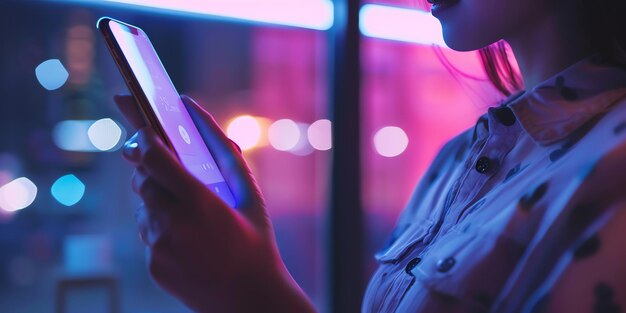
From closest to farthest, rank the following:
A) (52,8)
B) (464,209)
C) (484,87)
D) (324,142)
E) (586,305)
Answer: (586,305)
(464,209)
(484,87)
(52,8)
(324,142)

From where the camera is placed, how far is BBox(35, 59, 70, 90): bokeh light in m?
1.87

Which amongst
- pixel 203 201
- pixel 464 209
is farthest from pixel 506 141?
pixel 203 201

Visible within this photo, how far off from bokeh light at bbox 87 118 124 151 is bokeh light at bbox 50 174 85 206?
16 centimetres

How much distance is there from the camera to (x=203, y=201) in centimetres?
43

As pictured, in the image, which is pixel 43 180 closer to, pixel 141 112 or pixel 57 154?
pixel 57 154

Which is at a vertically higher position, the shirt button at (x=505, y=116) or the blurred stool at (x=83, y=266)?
the shirt button at (x=505, y=116)

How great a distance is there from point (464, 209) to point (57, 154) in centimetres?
174

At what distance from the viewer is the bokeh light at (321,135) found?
2.16 meters

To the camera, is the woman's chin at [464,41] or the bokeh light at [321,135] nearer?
the woman's chin at [464,41]

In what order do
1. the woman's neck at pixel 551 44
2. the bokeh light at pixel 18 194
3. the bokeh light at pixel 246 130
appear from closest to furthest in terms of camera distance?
the woman's neck at pixel 551 44, the bokeh light at pixel 18 194, the bokeh light at pixel 246 130

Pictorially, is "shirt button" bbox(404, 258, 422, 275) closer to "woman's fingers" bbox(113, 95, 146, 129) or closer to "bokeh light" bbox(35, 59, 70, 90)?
"woman's fingers" bbox(113, 95, 146, 129)

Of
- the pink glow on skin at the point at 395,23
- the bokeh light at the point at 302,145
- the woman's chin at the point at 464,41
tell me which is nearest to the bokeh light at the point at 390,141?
the bokeh light at the point at 302,145

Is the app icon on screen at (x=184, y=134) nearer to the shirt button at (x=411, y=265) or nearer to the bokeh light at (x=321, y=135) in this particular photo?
the shirt button at (x=411, y=265)

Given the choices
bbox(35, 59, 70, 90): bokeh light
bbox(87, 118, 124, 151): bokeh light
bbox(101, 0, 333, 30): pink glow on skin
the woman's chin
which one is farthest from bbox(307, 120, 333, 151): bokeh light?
the woman's chin
